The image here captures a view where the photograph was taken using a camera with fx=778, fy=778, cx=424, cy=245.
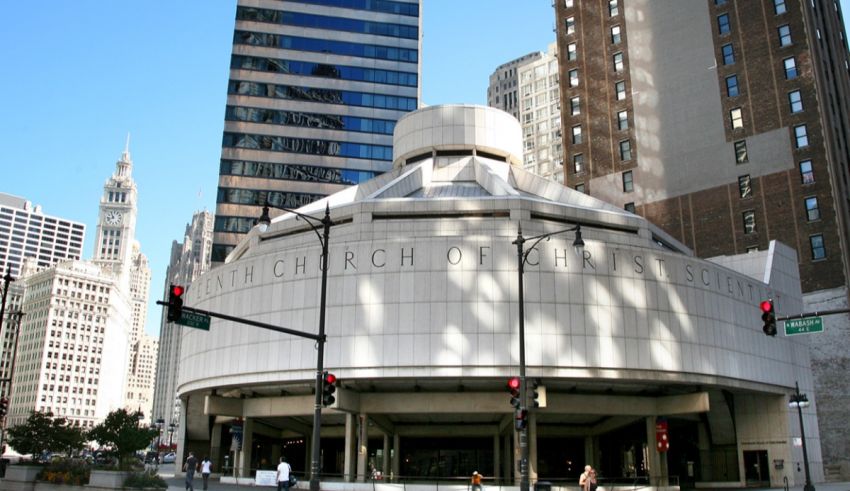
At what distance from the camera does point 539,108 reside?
167875 millimetres

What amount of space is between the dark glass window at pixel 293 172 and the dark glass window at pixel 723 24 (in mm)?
47982

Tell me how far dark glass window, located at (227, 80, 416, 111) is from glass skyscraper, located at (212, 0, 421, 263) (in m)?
0.14

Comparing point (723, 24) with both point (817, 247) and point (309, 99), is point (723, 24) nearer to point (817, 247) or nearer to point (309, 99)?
point (817, 247)

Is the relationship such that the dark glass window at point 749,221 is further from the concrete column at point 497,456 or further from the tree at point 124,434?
the tree at point 124,434

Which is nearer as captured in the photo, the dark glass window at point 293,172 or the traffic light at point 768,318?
the traffic light at point 768,318

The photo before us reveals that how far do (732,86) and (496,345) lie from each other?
48.1 m

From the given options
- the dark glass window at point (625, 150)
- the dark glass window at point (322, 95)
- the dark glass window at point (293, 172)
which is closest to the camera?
the dark glass window at point (625, 150)

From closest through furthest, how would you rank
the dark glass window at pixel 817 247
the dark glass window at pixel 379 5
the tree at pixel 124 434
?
the tree at pixel 124 434 < the dark glass window at pixel 817 247 < the dark glass window at pixel 379 5

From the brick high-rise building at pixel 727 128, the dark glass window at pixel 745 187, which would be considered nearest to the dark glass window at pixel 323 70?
the brick high-rise building at pixel 727 128

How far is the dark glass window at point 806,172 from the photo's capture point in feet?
223

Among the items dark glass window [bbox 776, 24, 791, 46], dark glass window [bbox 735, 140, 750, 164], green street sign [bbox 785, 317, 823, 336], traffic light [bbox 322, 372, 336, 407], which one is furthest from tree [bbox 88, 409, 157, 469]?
dark glass window [bbox 776, 24, 791, 46]

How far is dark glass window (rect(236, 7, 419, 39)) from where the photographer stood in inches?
4336

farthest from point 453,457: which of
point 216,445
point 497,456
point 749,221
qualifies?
point 749,221

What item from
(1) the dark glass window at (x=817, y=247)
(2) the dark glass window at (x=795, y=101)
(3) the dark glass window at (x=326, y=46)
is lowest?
(1) the dark glass window at (x=817, y=247)
